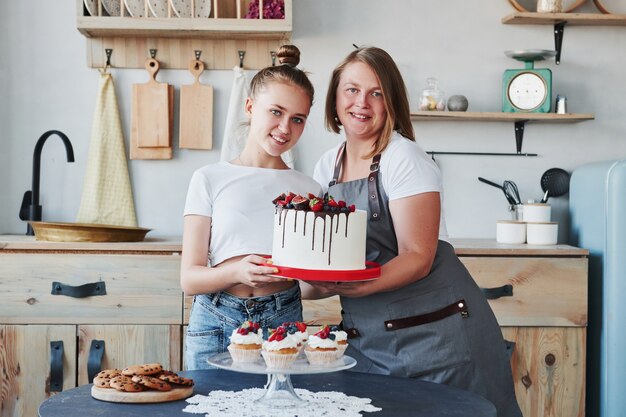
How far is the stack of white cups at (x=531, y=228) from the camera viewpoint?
122 inches

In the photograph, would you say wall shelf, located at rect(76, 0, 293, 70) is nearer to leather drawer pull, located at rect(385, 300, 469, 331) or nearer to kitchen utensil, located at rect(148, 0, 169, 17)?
kitchen utensil, located at rect(148, 0, 169, 17)

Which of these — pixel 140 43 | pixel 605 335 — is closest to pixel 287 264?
pixel 605 335

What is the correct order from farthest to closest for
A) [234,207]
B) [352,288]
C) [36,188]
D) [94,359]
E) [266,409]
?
[36,188], [94,359], [234,207], [352,288], [266,409]

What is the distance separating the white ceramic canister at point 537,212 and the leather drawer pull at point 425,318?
138 centimetres

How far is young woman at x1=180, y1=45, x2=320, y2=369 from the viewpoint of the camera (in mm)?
1828

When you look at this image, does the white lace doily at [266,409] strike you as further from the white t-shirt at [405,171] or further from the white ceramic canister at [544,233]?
the white ceramic canister at [544,233]

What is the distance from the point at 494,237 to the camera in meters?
3.36

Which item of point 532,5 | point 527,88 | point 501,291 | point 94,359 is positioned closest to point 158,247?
point 94,359

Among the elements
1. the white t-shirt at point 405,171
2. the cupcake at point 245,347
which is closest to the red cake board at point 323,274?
the cupcake at point 245,347

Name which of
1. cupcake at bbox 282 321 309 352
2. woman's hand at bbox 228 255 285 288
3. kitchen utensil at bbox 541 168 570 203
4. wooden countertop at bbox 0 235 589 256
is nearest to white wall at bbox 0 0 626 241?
kitchen utensil at bbox 541 168 570 203

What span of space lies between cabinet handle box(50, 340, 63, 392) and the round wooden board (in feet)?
4.50

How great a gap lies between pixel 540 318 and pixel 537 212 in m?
0.45

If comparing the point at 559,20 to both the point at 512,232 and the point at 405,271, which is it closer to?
the point at 512,232

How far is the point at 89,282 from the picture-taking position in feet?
9.16
